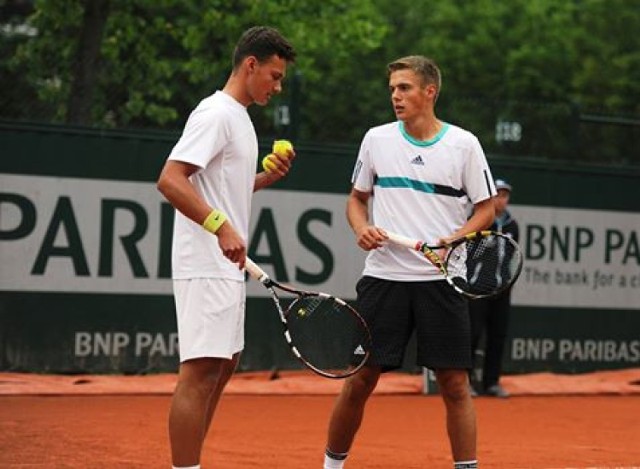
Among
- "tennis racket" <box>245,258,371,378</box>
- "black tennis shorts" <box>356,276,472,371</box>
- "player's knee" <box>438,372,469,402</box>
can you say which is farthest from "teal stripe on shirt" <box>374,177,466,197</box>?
"player's knee" <box>438,372,469,402</box>

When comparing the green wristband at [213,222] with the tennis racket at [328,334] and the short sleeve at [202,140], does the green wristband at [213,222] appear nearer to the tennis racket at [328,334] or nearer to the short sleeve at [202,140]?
the short sleeve at [202,140]

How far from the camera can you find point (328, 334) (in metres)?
6.49

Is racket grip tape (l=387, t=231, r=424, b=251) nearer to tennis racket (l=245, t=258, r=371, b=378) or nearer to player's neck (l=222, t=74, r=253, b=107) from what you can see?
tennis racket (l=245, t=258, r=371, b=378)

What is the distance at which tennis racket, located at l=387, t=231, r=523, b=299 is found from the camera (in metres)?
6.67

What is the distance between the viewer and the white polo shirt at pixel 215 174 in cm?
591

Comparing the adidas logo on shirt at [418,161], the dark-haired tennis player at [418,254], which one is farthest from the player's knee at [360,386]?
the adidas logo on shirt at [418,161]

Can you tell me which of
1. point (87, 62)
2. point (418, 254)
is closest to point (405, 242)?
point (418, 254)

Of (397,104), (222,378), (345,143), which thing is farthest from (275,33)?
(345,143)

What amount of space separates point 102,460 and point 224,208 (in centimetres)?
248

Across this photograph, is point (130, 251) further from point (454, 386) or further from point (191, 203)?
point (191, 203)

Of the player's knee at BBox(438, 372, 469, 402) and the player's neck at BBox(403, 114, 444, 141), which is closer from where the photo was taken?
the player's knee at BBox(438, 372, 469, 402)

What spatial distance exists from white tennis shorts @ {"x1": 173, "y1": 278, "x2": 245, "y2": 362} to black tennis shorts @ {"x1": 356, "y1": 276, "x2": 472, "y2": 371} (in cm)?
101

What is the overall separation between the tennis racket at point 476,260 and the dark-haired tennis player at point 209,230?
0.95 metres

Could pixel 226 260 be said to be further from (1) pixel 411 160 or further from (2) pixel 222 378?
(1) pixel 411 160
